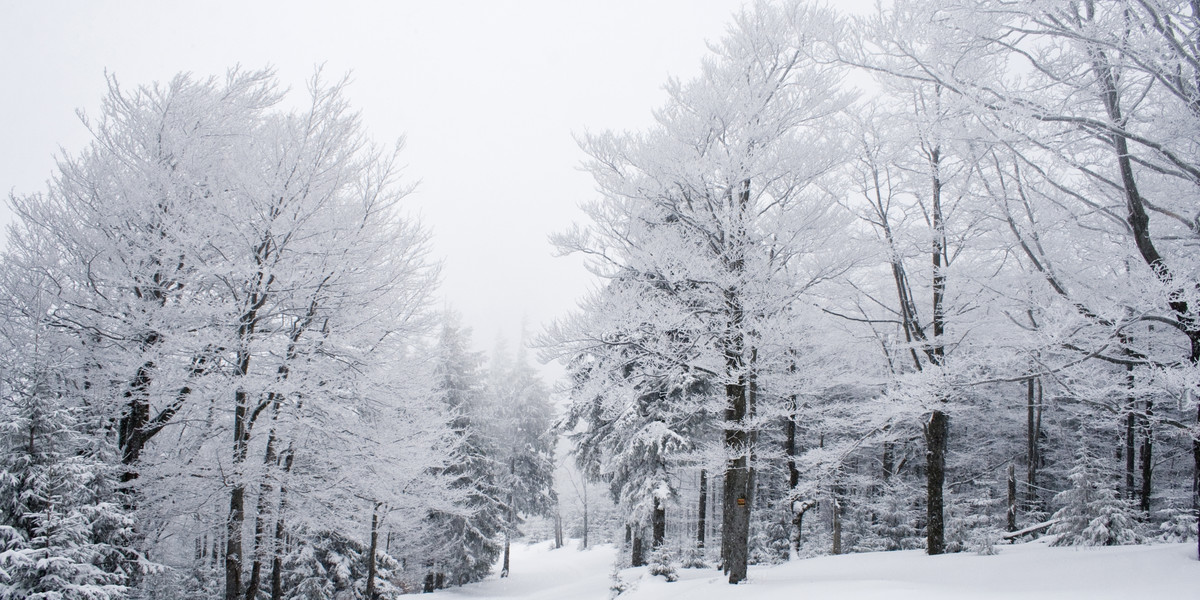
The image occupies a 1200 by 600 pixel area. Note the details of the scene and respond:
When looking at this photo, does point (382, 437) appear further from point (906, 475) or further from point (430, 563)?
point (906, 475)

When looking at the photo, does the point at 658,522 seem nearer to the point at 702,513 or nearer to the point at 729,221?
the point at 702,513

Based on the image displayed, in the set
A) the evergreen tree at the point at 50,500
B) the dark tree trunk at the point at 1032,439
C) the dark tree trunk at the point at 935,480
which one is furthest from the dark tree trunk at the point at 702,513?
the evergreen tree at the point at 50,500

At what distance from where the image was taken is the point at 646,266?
29.6 ft

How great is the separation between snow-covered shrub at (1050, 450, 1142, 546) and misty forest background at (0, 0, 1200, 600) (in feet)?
0.50

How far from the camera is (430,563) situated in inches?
899

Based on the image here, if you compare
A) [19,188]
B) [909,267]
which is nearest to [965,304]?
[909,267]

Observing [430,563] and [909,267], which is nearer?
[909,267]

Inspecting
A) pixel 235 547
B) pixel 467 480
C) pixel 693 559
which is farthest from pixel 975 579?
pixel 467 480

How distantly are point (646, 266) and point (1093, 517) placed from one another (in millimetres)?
12636

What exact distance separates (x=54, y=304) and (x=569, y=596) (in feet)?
51.9

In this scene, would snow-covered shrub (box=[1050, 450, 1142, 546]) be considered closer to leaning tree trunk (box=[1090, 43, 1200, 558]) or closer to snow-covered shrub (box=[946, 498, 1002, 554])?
snow-covered shrub (box=[946, 498, 1002, 554])

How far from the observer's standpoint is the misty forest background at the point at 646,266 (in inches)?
242

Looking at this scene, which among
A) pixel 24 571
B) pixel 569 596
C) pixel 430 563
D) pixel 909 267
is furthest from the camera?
pixel 430 563

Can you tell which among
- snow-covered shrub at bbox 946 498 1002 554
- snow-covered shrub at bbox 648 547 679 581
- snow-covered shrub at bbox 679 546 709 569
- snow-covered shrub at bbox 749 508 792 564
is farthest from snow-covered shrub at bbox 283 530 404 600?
snow-covered shrub at bbox 946 498 1002 554
